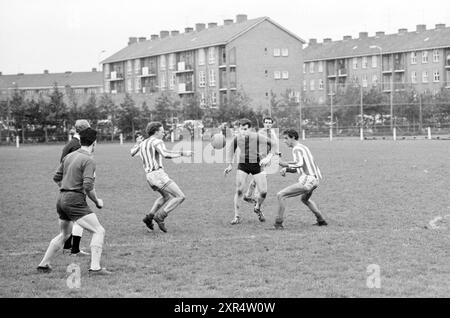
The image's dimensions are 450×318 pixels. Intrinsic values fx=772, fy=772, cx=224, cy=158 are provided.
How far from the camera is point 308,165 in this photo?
1346 cm

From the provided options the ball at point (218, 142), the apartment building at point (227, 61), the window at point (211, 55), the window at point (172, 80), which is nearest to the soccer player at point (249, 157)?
the ball at point (218, 142)

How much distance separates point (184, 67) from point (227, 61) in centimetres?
859

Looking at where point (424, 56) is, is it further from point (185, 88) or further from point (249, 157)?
point (249, 157)

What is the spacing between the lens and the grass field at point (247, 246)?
864cm

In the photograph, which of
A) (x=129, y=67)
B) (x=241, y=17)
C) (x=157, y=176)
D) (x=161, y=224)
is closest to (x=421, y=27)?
(x=241, y=17)

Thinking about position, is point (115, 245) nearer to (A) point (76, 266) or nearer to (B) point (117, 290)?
(A) point (76, 266)

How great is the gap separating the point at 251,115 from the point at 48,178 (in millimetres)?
41281

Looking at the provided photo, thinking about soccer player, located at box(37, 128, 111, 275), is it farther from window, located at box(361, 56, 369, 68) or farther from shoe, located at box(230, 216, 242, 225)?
window, located at box(361, 56, 369, 68)

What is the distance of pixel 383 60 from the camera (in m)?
95.5

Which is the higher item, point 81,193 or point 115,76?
point 115,76

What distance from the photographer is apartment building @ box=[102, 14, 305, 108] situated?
8419 centimetres

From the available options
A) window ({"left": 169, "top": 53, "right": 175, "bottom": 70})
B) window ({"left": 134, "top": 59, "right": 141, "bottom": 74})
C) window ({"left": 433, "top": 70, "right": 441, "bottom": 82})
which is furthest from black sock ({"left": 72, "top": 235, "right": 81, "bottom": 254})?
window ({"left": 134, "top": 59, "right": 141, "bottom": 74})

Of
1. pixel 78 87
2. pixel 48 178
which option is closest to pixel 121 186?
pixel 48 178

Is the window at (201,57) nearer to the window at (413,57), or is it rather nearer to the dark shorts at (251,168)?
the window at (413,57)
